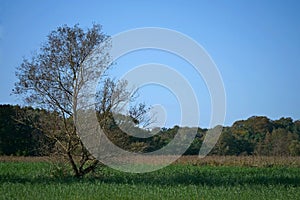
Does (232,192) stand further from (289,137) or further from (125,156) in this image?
(289,137)

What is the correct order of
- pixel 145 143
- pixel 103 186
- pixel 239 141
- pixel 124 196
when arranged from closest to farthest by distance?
pixel 124 196
pixel 103 186
pixel 145 143
pixel 239 141

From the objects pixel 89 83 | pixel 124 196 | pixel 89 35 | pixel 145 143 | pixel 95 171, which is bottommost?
pixel 124 196

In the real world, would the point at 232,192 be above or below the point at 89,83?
below

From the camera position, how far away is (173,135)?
28.9 metres

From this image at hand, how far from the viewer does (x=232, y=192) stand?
17.2 m

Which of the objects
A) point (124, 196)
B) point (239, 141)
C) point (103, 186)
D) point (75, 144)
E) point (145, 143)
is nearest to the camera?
point (124, 196)

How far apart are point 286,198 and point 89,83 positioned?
10.2 m

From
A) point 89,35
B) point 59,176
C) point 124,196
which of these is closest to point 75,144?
point 59,176

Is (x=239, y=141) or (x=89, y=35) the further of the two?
(x=239, y=141)

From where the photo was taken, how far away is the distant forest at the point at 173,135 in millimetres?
21875

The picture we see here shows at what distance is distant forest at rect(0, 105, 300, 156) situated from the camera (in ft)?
71.8

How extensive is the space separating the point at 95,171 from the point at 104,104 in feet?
11.3

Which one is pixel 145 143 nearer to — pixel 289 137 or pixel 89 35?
pixel 89 35

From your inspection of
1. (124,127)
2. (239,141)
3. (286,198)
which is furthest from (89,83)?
(239,141)
